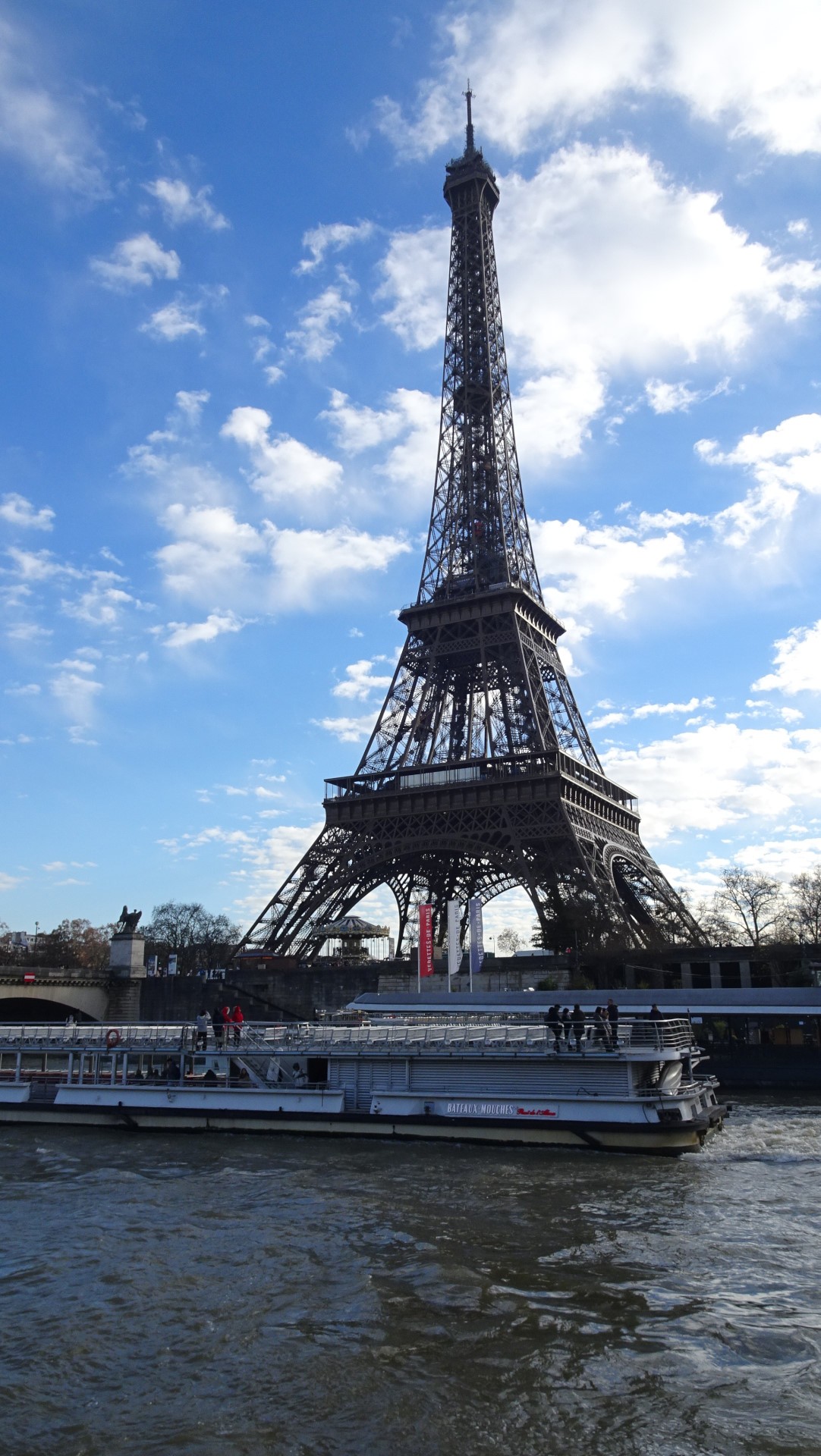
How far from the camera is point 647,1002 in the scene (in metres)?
42.0

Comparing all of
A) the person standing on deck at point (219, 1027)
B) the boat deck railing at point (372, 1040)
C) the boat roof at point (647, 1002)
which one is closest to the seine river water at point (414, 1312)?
the boat deck railing at point (372, 1040)

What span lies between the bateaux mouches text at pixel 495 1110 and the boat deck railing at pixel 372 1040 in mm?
1238

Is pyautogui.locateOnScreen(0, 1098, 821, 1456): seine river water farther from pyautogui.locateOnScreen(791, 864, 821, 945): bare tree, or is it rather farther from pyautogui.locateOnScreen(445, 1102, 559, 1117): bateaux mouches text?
pyautogui.locateOnScreen(791, 864, 821, 945): bare tree

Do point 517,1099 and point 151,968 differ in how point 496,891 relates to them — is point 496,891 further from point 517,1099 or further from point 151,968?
point 517,1099

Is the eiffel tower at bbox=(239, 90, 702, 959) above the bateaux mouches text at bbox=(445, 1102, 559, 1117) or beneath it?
above

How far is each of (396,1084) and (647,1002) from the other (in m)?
17.8

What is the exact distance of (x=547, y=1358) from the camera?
36.6 ft

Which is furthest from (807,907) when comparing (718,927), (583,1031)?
(583,1031)

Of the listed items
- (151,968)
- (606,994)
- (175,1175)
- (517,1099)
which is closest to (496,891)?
(606,994)

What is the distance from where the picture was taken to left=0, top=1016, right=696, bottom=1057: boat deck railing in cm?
2542

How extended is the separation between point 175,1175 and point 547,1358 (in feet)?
41.5

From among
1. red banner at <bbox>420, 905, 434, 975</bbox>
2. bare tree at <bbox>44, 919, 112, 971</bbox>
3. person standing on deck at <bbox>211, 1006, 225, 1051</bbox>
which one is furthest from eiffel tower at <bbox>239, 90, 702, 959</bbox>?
A: bare tree at <bbox>44, 919, 112, 971</bbox>

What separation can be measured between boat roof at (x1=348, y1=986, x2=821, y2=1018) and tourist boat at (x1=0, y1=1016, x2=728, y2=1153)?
360 inches

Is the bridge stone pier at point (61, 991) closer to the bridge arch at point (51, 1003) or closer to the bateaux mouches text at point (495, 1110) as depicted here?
the bridge arch at point (51, 1003)
